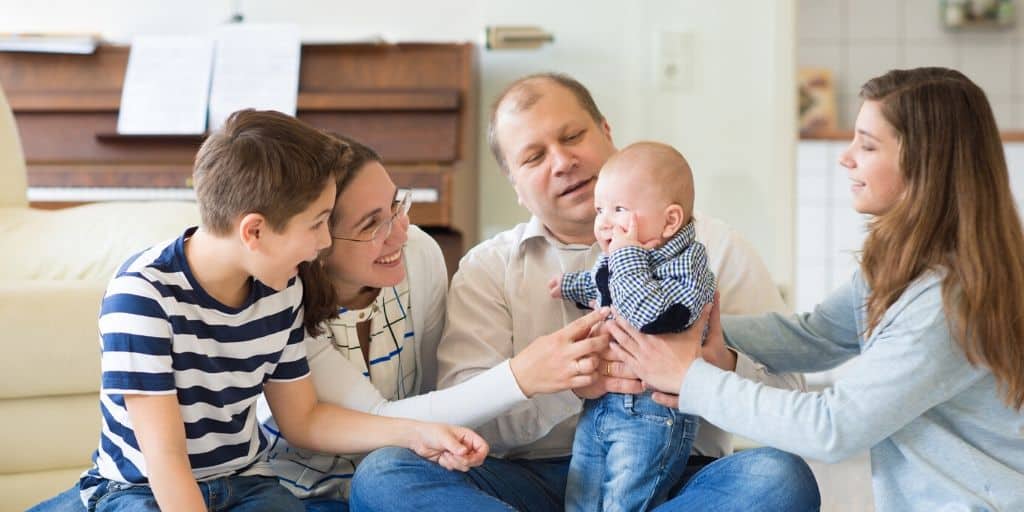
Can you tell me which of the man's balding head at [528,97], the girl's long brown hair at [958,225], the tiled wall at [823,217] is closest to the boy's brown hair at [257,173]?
the man's balding head at [528,97]

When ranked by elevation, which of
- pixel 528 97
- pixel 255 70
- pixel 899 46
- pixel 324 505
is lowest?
pixel 324 505

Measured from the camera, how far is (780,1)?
11.7ft

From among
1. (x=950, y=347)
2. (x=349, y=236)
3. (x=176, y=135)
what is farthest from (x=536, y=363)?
(x=176, y=135)

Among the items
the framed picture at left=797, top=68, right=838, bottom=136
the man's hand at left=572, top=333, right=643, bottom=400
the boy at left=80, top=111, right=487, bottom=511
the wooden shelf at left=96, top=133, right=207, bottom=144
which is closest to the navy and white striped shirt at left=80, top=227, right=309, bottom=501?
the boy at left=80, top=111, right=487, bottom=511

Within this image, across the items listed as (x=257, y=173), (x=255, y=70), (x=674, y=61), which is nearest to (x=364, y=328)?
(x=257, y=173)

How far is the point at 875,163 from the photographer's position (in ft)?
Result: 4.88

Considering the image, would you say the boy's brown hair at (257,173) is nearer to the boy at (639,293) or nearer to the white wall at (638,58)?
the boy at (639,293)

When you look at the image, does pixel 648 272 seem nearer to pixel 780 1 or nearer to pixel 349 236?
pixel 349 236

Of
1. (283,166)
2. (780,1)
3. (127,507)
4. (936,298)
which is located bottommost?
(127,507)

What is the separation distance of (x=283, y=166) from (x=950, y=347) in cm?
89

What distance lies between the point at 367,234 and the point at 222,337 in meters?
0.27

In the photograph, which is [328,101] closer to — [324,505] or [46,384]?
[46,384]

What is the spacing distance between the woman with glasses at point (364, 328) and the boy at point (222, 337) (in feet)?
0.19

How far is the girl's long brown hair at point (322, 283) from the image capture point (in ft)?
5.39
